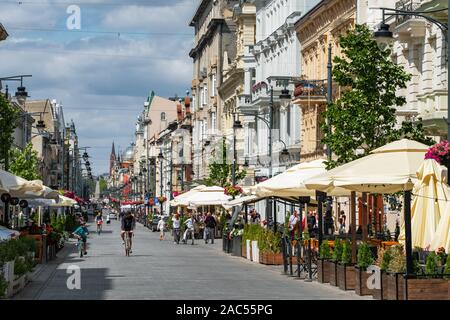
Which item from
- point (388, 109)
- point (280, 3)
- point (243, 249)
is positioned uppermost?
point (280, 3)

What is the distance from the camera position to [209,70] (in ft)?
408

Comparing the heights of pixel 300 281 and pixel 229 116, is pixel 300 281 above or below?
below

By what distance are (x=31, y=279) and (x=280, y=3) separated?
51282 mm

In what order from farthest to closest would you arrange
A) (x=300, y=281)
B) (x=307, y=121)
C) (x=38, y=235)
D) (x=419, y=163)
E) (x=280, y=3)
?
(x=280, y=3) → (x=307, y=121) → (x=38, y=235) → (x=300, y=281) → (x=419, y=163)

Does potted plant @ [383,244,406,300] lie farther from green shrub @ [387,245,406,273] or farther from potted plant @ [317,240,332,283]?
potted plant @ [317,240,332,283]

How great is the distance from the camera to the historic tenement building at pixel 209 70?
116m

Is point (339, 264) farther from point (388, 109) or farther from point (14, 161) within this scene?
point (14, 161)

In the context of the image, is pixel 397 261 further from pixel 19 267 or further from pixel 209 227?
pixel 209 227

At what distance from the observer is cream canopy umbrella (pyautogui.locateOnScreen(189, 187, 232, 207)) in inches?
2594

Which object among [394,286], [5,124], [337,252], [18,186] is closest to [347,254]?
[337,252]

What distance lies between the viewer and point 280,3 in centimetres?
7962

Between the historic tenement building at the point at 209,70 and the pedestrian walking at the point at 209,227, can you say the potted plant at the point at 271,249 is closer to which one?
the pedestrian walking at the point at 209,227
